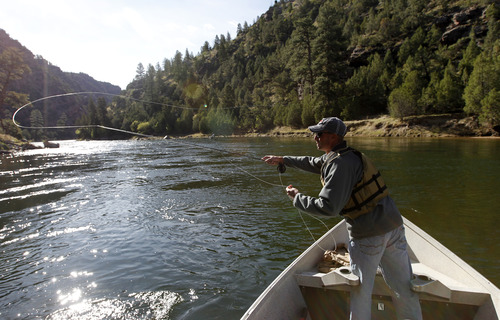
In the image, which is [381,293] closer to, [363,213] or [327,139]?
[363,213]

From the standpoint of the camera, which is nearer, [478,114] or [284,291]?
[284,291]

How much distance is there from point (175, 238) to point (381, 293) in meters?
6.40

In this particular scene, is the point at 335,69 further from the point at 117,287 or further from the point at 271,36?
the point at 271,36

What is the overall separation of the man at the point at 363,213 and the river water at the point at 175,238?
114 inches

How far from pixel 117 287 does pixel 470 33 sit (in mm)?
101116

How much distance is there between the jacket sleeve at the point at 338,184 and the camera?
299cm

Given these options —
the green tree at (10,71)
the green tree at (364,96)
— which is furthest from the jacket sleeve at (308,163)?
the green tree at (364,96)

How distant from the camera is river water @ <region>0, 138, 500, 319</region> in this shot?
5.84 metres

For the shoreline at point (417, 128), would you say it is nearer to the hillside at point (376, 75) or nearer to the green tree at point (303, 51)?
the hillside at point (376, 75)

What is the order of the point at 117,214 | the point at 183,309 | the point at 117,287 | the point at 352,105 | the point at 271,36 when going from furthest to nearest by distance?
the point at 271,36
the point at 352,105
the point at 117,214
the point at 117,287
the point at 183,309

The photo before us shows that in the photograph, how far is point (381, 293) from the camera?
410 cm

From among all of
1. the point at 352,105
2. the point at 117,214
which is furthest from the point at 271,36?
the point at 117,214

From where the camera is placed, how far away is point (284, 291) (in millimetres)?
4102

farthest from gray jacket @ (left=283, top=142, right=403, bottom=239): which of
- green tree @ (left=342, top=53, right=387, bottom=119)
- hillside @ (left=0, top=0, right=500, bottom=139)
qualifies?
green tree @ (left=342, top=53, right=387, bottom=119)
